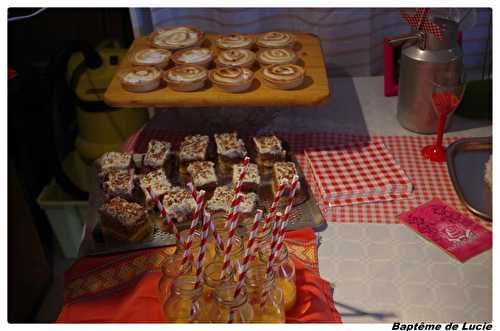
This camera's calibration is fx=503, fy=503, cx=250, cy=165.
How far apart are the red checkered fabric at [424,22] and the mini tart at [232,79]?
1.96 feet

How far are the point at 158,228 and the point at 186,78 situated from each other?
57cm

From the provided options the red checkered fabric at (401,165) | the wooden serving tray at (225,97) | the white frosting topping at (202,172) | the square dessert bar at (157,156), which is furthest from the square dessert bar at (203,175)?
the red checkered fabric at (401,165)

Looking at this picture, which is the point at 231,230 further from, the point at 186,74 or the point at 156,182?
the point at 186,74

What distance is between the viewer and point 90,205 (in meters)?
1.67

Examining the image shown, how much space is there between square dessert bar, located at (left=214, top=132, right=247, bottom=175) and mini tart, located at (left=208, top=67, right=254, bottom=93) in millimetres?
185

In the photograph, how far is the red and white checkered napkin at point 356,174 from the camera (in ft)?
5.32

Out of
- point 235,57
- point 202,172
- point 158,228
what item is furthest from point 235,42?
point 158,228

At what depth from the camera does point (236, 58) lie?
1.95 meters

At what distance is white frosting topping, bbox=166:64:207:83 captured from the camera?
179 cm

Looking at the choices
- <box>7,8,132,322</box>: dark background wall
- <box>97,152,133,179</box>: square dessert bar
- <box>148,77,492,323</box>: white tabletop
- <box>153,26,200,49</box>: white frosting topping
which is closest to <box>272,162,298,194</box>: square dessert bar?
<box>148,77,492,323</box>: white tabletop

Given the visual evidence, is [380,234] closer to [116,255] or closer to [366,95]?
[116,255]

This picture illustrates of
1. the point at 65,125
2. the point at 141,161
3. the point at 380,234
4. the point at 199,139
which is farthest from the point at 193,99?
the point at 65,125

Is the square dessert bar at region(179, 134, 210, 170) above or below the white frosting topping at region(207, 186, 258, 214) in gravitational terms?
above

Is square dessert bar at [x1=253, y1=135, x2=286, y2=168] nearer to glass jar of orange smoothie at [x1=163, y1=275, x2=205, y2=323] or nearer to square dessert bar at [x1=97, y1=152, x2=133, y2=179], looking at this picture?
square dessert bar at [x1=97, y1=152, x2=133, y2=179]
